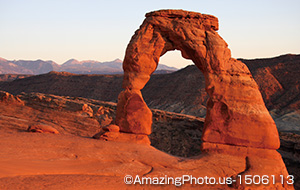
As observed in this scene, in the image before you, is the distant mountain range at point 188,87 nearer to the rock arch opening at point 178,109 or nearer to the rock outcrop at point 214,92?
the rock arch opening at point 178,109

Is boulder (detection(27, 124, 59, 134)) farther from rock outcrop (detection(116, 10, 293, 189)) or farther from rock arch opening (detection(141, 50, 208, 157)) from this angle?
rock arch opening (detection(141, 50, 208, 157))

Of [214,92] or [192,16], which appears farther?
[192,16]

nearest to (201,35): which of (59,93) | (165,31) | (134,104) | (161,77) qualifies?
(165,31)

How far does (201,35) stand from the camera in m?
12.4

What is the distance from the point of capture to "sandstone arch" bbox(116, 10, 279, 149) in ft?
36.3

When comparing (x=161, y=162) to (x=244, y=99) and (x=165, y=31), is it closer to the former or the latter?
(x=244, y=99)

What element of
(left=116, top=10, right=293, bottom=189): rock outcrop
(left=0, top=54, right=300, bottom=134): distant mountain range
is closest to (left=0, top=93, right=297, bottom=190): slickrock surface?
(left=116, top=10, right=293, bottom=189): rock outcrop

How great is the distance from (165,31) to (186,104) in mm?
37434

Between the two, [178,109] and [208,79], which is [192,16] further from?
[178,109]

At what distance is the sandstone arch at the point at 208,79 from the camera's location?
11.1 metres

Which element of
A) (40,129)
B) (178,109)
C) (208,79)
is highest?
(208,79)

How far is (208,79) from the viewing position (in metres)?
11.9

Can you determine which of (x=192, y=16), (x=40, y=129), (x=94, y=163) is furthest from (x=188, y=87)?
(x=94, y=163)

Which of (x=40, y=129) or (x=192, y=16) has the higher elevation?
(x=192, y=16)
